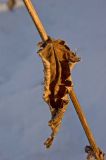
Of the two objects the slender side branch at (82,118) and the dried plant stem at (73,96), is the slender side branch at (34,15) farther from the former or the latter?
the slender side branch at (82,118)

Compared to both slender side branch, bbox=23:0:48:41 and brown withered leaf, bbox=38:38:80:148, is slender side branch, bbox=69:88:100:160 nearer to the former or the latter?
brown withered leaf, bbox=38:38:80:148

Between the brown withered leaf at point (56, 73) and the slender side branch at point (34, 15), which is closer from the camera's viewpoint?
the slender side branch at point (34, 15)

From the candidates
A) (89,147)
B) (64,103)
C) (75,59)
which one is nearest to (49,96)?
(64,103)

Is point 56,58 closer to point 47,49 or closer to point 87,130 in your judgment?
point 47,49

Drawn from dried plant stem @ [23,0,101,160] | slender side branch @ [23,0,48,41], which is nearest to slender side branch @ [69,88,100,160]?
dried plant stem @ [23,0,101,160]

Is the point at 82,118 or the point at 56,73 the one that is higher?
the point at 56,73

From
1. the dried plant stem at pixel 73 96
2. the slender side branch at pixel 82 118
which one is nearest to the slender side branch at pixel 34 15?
the dried plant stem at pixel 73 96

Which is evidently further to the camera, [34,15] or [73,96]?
[73,96]

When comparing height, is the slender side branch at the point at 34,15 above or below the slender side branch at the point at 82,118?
above

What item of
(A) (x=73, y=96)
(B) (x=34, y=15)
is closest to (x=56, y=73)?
(A) (x=73, y=96)

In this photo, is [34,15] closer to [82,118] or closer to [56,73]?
[56,73]
